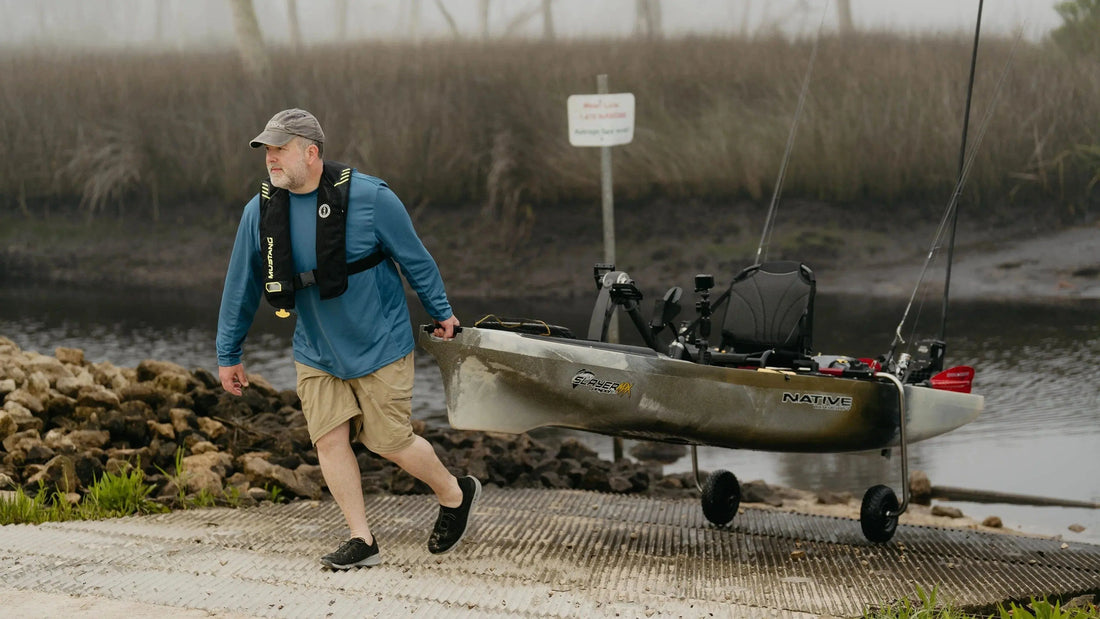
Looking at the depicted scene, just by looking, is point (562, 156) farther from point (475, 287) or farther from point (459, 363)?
point (459, 363)

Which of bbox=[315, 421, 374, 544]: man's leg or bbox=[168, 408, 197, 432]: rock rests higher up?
bbox=[315, 421, 374, 544]: man's leg

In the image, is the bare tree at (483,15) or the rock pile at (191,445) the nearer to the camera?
the rock pile at (191,445)

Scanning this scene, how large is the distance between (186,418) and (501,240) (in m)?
9.29

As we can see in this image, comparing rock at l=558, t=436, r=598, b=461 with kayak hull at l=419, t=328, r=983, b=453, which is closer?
kayak hull at l=419, t=328, r=983, b=453

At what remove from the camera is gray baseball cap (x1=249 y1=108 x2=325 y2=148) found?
4910mm

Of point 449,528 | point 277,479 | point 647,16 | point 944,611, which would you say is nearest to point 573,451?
point 277,479

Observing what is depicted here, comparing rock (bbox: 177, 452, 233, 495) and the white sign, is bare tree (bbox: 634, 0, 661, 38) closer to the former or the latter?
the white sign

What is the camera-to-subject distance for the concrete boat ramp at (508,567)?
15.1 ft

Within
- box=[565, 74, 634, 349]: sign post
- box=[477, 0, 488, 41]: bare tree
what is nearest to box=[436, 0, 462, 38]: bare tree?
box=[477, 0, 488, 41]: bare tree

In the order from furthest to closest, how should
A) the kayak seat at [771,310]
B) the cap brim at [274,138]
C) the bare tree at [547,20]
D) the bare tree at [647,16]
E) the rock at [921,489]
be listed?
the bare tree at [647,16] < the bare tree at [547,20] < the rock at [921,489] < the kayak seat at [771,310] < the cap brim at [274,138]

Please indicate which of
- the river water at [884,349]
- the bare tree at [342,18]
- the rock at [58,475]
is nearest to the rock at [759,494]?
the river water at [884,349]

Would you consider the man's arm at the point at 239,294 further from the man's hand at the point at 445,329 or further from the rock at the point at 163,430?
the rock at the point at 163,430

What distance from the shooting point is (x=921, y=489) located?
8.80 m

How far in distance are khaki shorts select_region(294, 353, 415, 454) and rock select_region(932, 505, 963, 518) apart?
4125mm
